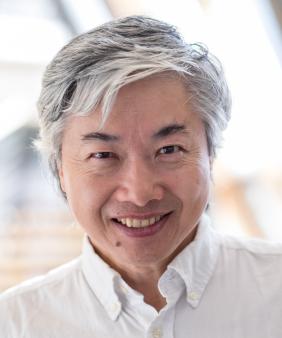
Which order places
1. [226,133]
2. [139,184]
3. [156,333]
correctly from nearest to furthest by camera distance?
[139,184] → [156,333] → [226,133]

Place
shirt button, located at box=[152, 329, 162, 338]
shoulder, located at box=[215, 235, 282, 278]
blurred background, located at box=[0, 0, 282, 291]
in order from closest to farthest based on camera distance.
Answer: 1. shirt button, located at box=[152, 329, 162, 338]
2. shoulder, located at box=[215, 235, 282, 278]
3. blurred background, located at box=[0, 0, 282, 291]

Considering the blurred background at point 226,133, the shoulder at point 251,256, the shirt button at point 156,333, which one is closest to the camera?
the shirt button at point 156,333

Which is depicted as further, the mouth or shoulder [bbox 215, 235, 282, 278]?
shoulder [bbox 215, 235, 282, 278]

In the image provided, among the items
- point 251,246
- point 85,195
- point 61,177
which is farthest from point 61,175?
point 251,246

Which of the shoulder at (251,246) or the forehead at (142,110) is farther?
the shoulder at (251,246)

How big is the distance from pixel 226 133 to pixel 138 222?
6.44ft

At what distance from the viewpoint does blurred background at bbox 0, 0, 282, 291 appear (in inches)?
121

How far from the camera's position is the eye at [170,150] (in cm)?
139

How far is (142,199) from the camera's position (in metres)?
1.34

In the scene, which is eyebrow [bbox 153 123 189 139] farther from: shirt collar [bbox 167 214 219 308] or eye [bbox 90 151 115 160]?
shirt collar [bbox 167 214 219 308]

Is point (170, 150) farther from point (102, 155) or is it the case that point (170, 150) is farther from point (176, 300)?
point (176, 300)

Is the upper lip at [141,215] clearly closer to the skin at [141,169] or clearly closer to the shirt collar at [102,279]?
the skin at [141,169]

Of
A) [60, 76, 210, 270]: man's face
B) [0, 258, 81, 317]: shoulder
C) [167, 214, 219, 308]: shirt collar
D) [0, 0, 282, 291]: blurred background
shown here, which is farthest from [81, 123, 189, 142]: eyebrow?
[0, 0, 282, 291]: blurred background

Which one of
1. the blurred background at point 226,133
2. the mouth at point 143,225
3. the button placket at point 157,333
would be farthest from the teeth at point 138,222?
the blurred background at point 226,133
